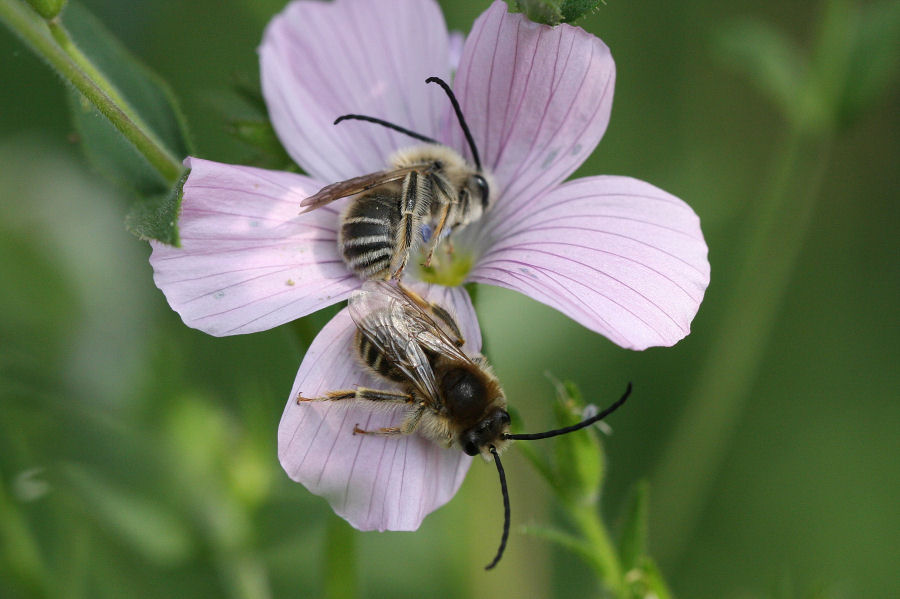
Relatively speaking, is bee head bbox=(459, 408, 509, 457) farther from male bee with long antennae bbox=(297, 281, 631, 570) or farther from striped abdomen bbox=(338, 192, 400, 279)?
striped abdomen bbox=(338, 192, 400, 279)

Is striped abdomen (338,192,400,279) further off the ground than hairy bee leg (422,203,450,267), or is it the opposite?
striped abdomen (338,192,400,279)

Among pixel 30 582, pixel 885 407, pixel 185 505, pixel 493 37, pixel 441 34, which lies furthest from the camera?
pixel 885 407

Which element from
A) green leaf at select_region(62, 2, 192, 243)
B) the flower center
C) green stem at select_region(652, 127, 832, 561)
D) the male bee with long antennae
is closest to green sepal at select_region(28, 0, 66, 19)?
green leaf at select_region(62, 2, 192, 243)

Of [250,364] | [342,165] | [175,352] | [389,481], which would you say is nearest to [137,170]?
[342,165]

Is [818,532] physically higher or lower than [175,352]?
lower

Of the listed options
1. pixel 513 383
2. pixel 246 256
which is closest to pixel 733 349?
pixel 513 383

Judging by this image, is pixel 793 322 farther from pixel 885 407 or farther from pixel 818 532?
pixel 818 532

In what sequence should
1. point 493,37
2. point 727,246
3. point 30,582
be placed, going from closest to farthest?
point 493,37 → point 30,582 → point 727,246
